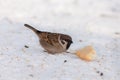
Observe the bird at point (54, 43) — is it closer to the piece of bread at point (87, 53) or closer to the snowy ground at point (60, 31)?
the snowy ground at point (60, 31)

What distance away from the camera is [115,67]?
5453mm

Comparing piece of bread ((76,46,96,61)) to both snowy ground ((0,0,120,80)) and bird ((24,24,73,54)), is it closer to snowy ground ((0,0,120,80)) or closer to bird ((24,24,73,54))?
snowy ground ((0,0,120,80))

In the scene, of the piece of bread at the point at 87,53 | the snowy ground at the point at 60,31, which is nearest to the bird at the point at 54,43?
the snowy ground at the point at 60,31

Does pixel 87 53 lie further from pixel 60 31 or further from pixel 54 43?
pixel 60 31

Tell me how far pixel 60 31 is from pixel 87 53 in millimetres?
1369

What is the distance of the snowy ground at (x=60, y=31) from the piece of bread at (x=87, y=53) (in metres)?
0.06

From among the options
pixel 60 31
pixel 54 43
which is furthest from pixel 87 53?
pixel 60 31

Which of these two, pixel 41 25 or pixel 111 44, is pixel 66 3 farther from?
pixel 111 44

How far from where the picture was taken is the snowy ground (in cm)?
506

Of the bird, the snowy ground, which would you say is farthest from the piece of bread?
the bird

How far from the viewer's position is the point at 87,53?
552cm

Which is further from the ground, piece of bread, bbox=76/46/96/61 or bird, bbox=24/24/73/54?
bird, bbox=24/24/73/54

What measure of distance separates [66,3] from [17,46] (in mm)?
2472

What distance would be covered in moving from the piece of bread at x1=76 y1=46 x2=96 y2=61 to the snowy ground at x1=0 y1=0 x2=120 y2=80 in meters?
0.06
